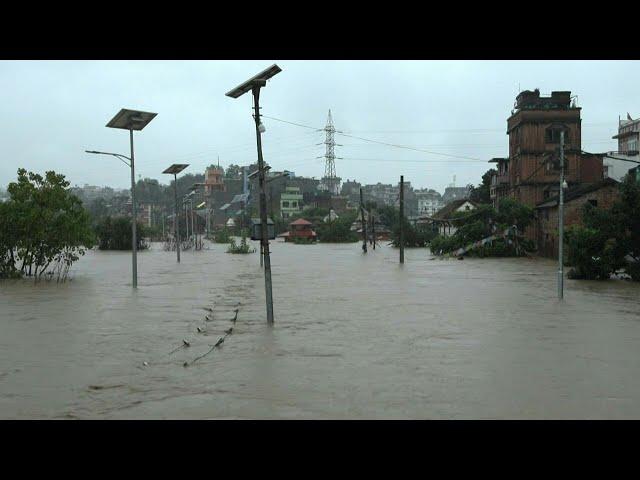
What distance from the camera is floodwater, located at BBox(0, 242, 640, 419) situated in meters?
9.41

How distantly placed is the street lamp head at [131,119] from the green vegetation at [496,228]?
30369 mm

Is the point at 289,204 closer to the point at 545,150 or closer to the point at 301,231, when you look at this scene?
the point at 301,231

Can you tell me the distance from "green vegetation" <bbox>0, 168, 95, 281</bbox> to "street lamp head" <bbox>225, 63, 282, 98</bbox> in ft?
52.4

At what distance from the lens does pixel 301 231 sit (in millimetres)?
92250

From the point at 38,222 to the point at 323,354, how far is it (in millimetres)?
19880

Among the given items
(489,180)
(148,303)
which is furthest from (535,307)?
(489,180)

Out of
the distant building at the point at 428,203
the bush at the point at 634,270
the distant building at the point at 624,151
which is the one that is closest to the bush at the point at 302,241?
the distant building at the point at 624,151

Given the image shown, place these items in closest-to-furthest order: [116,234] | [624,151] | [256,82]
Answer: [256,82]
[116,234]
[624,151]

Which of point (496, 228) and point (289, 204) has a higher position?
point (289, 204)

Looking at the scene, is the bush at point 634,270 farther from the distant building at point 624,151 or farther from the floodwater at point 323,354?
the distant building at point 624,151

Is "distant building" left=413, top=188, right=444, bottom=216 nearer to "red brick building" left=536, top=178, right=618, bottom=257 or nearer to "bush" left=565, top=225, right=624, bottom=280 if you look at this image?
"red brick building" left=536, top=178, right=618, bottom=257

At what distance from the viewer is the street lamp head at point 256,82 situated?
1533cm

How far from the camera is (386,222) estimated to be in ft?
344

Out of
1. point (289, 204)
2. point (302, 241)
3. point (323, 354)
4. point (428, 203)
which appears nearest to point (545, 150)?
point (302, 241)
